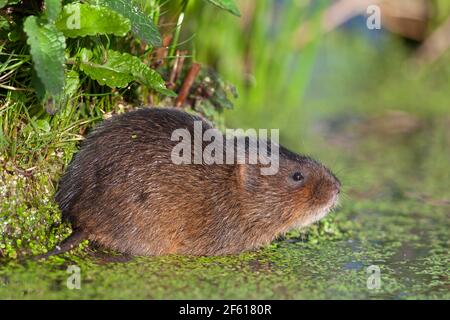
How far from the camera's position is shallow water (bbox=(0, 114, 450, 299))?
376cm

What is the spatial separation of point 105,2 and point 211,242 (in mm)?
1378

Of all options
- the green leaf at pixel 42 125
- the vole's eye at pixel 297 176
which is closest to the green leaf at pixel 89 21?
the green leaf at pixel 42 125

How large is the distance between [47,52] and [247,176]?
129 cm

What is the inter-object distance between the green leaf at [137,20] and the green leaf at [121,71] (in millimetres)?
201

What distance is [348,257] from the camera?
464 cm

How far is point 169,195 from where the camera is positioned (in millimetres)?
4285

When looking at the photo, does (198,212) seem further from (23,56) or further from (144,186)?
(23,56)

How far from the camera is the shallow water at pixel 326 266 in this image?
12.3 feet

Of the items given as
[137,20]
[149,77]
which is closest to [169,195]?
[149,77]

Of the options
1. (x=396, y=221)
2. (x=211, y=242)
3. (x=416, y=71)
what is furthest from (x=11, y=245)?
(x=416, y=71)

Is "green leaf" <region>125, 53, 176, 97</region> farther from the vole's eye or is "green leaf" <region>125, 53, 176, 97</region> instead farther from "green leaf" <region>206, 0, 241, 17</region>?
the vole's eye

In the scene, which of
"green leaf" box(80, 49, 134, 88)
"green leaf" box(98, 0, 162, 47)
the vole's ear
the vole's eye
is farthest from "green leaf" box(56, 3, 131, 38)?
the vole's eye

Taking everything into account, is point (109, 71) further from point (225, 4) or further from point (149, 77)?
point (225, 4)

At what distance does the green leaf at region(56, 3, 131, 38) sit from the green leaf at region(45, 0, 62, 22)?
203mm
